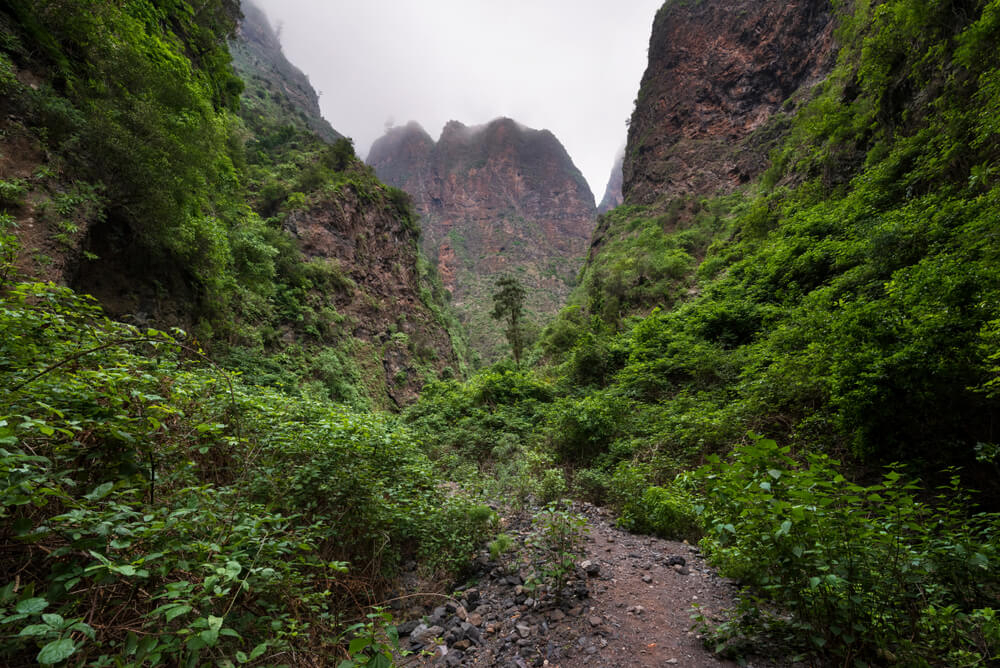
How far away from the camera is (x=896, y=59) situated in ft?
29.5

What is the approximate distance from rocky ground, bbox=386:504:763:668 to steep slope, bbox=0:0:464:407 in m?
7.32

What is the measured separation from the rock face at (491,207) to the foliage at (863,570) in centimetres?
4475

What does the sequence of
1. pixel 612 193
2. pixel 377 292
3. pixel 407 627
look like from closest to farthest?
pixel 407 627, pixel 377 292, pixel 612 193

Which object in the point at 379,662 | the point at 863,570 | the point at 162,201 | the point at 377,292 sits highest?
the point at 377,292

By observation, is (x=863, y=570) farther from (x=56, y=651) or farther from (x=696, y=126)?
(x=696, y=126)

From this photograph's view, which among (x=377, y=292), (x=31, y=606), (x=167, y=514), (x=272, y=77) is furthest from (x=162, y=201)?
(x=272, y=77)

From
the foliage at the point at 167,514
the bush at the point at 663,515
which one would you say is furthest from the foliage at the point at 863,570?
the bush at the point at 663,515

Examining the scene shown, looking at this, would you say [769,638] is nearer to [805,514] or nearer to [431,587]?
[805,514]

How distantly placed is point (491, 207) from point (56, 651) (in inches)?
3346

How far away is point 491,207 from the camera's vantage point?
80.7 m

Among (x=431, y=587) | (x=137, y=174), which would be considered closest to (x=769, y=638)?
(x=431, y=587)

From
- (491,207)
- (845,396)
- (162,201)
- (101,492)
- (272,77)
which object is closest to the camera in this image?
(101,492)

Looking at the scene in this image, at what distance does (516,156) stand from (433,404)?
90.0 m

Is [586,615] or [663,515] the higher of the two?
[663,515]
